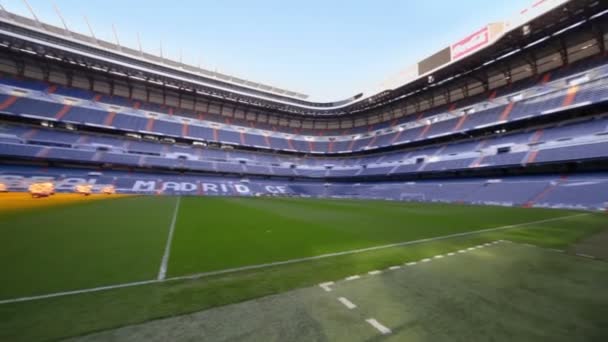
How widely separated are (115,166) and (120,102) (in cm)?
1210

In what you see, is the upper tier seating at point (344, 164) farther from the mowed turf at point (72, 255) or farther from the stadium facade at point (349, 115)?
the mowed turf at point (72, 255)

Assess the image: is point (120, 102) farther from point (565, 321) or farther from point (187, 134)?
point (565, 321)

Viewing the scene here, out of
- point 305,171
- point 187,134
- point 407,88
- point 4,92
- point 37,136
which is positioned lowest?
point 305,171

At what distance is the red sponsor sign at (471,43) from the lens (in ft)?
74.7

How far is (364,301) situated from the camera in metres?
3.05

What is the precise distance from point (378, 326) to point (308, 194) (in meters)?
39.1

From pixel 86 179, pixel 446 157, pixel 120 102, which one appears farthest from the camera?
pixel 120 102

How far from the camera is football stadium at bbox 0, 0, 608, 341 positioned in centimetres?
280

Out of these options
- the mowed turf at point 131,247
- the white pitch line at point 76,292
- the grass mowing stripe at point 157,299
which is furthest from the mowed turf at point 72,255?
the grass mowing stripe at point 157,299

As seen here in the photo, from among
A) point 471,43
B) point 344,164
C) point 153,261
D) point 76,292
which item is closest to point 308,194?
point 344,164

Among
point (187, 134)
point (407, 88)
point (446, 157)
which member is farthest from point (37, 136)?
point (446, 157)

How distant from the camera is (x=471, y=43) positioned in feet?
78.7

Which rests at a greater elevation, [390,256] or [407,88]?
[407,88]

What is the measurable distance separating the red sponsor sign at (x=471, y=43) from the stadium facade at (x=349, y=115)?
11 cm
